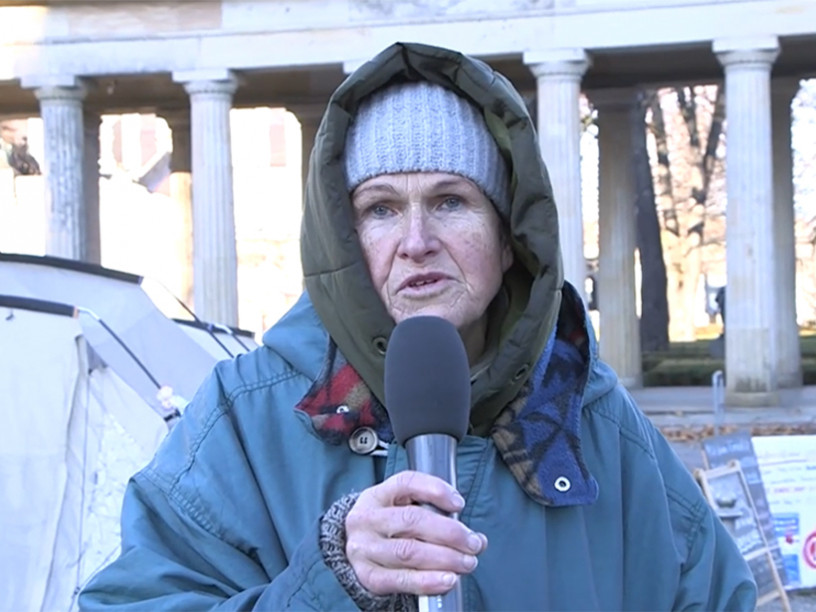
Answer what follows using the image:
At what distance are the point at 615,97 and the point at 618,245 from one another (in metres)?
3.07

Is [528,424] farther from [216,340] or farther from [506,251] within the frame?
[216,340]

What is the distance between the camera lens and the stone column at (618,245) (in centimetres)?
2603

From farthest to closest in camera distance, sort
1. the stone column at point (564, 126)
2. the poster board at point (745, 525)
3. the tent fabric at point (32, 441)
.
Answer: the stone column at point (564, 126) < the poster board at point (745, 525) < the tent fabric at point (32, 441)

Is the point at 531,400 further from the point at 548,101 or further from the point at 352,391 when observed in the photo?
the point at 548,101

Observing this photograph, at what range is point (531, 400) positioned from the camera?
2152mm

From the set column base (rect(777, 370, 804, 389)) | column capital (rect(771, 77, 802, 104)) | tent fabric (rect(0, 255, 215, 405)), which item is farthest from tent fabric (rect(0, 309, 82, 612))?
column capital (rect(771, 77, 802, 104))

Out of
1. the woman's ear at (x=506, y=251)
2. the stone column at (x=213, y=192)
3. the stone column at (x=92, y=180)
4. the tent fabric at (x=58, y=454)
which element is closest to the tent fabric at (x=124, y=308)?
the tent fabric at (x=58, y=454)

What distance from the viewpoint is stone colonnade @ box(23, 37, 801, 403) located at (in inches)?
882

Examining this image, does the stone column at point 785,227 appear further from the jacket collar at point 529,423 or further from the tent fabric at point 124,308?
the jacket collar at point 529,423

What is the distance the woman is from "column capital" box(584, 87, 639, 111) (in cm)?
2529

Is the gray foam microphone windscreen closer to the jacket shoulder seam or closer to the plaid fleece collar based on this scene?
the plaid fleece collar

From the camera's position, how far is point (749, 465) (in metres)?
8.81

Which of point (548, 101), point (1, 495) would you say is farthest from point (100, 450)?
point (548, 101)

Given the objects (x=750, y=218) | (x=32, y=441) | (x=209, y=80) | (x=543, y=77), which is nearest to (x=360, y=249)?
(x=32, y=441)
